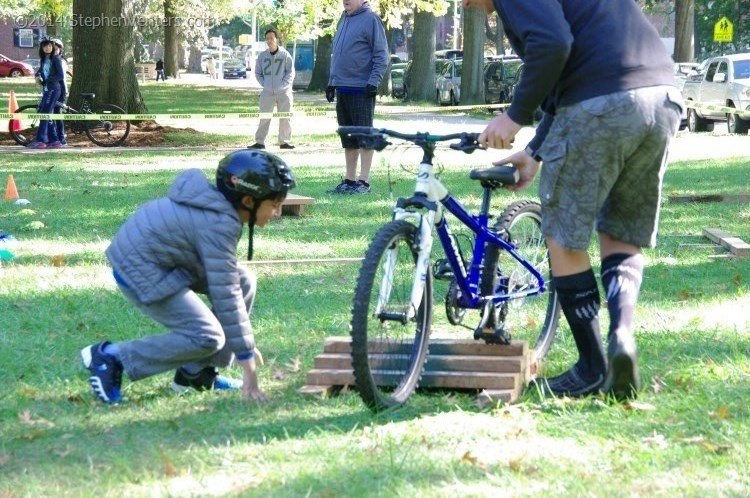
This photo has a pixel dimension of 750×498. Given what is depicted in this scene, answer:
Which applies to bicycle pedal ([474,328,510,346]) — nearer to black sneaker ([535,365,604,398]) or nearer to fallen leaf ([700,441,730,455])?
black sneaker ([535,365,604,398])

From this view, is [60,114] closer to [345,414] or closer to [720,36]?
[345,414]

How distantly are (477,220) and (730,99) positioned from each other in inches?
985

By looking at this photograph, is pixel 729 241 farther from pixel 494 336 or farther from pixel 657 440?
pixel 657 440

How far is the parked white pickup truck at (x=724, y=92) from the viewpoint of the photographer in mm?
27750

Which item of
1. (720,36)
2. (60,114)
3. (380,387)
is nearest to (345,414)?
(380,387)

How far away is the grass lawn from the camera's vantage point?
4.14 m

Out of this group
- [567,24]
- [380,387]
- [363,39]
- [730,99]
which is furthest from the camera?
[730,99]

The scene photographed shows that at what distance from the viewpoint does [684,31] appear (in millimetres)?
45375

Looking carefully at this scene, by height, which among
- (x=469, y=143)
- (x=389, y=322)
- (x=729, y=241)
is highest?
(x=469, y=143)

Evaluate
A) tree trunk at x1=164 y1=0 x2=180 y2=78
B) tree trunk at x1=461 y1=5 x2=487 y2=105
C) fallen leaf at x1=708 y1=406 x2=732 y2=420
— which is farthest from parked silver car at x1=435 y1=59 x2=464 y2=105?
fallen leaf at x1=708 y1=406 x2=732 y2=420

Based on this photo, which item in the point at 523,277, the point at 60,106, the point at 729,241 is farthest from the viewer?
the point at 60,106

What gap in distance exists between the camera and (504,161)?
5465 mm

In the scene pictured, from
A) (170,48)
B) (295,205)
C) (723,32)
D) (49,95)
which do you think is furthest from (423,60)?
(295,205)

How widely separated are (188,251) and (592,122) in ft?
5.37
